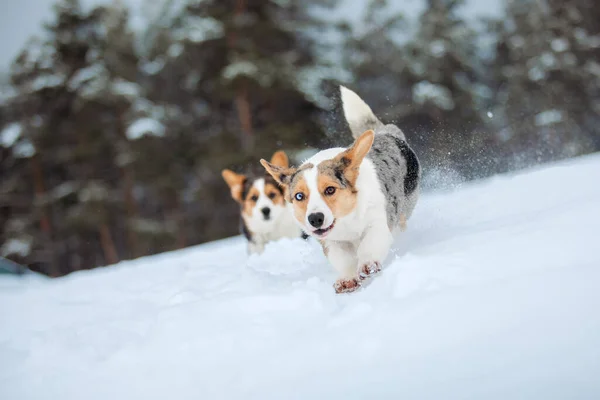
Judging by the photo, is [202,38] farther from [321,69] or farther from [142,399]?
[142,399]

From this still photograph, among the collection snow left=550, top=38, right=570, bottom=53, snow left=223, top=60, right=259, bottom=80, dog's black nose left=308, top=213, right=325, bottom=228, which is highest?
dog's black nose left=308, top=213, right=325, bottom=228

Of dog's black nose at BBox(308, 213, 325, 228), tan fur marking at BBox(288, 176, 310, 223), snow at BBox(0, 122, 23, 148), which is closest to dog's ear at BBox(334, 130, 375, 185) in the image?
tan fur marking at BBox(288, 176, 310, 223)

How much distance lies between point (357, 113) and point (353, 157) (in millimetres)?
1646

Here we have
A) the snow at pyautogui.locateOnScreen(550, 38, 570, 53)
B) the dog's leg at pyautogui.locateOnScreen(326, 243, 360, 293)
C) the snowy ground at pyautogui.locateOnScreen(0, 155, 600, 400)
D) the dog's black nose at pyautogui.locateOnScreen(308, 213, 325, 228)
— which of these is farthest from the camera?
the snow at pyautogui.locateOnScreen(550, 38, 570, 53)

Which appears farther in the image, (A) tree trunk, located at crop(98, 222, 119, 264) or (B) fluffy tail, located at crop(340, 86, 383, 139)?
(A) tree trunk, located at crop(98, 222, 119, 264)

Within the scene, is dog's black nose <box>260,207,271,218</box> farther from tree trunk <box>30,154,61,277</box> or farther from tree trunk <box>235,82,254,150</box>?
tree trunk <box>30,154,61,277</box>

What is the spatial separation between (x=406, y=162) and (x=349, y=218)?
3.92ft

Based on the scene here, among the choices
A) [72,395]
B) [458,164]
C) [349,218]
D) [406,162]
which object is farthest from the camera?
[458,164]

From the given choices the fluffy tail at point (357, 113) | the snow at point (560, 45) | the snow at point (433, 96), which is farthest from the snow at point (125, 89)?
the snow at point (560, 45)

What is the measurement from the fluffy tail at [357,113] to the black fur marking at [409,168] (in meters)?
0.49

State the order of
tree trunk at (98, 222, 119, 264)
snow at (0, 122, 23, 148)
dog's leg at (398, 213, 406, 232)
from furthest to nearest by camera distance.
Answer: tree trunk at (98, 222, 119, 264) → snow at (0, 122, 23, 148) → dog's leg at (398, 213, 406, 232)

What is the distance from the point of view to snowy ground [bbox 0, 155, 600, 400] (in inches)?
79.5

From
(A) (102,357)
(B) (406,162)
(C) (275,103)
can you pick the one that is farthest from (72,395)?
(C) (275,103)

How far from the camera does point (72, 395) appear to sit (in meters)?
2.73
